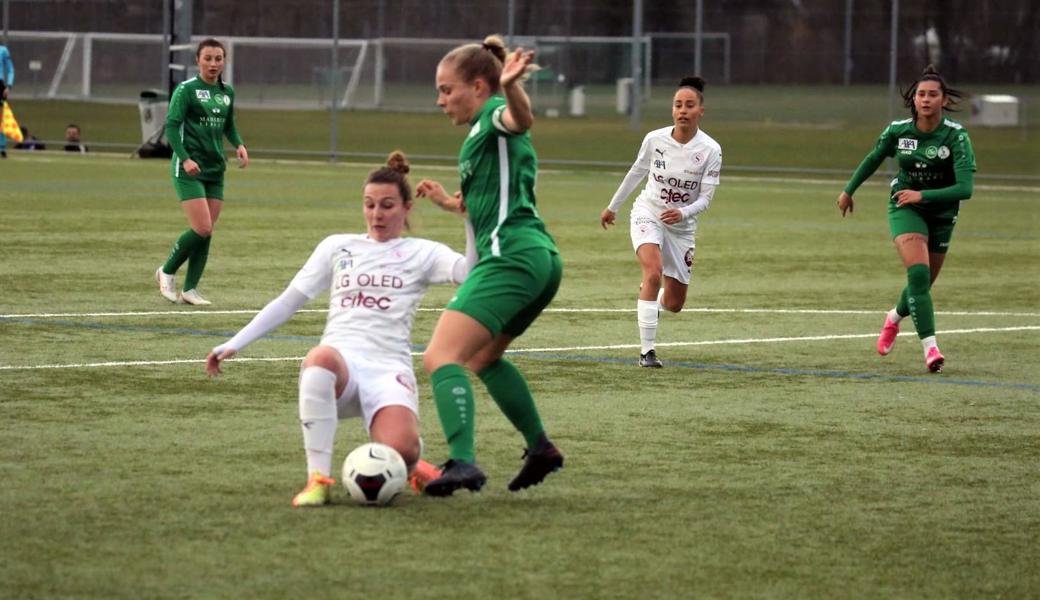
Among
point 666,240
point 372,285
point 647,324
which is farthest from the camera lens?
point 666,240

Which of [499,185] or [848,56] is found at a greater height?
[848,56]

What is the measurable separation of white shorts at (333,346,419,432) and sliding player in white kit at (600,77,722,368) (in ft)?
15.6

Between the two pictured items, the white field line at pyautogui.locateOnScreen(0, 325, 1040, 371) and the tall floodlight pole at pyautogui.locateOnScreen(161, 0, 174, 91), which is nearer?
the white field line at pyautogui.locateOnScreen(0, 325, 1040, 371)

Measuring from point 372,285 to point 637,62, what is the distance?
26.4 meters

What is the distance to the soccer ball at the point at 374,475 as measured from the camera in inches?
270

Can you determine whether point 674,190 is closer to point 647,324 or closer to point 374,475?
point 647,324

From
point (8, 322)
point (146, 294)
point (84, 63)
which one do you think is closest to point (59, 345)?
point (8, 322)

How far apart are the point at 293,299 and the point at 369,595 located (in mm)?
1745

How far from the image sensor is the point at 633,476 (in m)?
7.73

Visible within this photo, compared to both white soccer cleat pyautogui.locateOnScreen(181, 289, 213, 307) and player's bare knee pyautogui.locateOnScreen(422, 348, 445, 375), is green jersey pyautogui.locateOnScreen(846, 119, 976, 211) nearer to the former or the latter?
white soccer cleat pyautogui.locateOnScreen(181, 289, 213, 307)

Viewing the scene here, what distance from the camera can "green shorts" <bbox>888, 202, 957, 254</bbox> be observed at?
38.6 feet

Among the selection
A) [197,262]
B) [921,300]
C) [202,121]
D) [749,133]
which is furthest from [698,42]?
[921,300]

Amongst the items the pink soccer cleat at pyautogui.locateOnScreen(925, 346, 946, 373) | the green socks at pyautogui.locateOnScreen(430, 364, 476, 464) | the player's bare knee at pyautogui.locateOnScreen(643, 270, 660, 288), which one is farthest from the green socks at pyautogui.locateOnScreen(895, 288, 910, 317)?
the green socks at pyautogui.locateOnScreen(430, 364, 476, 464)

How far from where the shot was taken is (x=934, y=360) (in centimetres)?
1132
